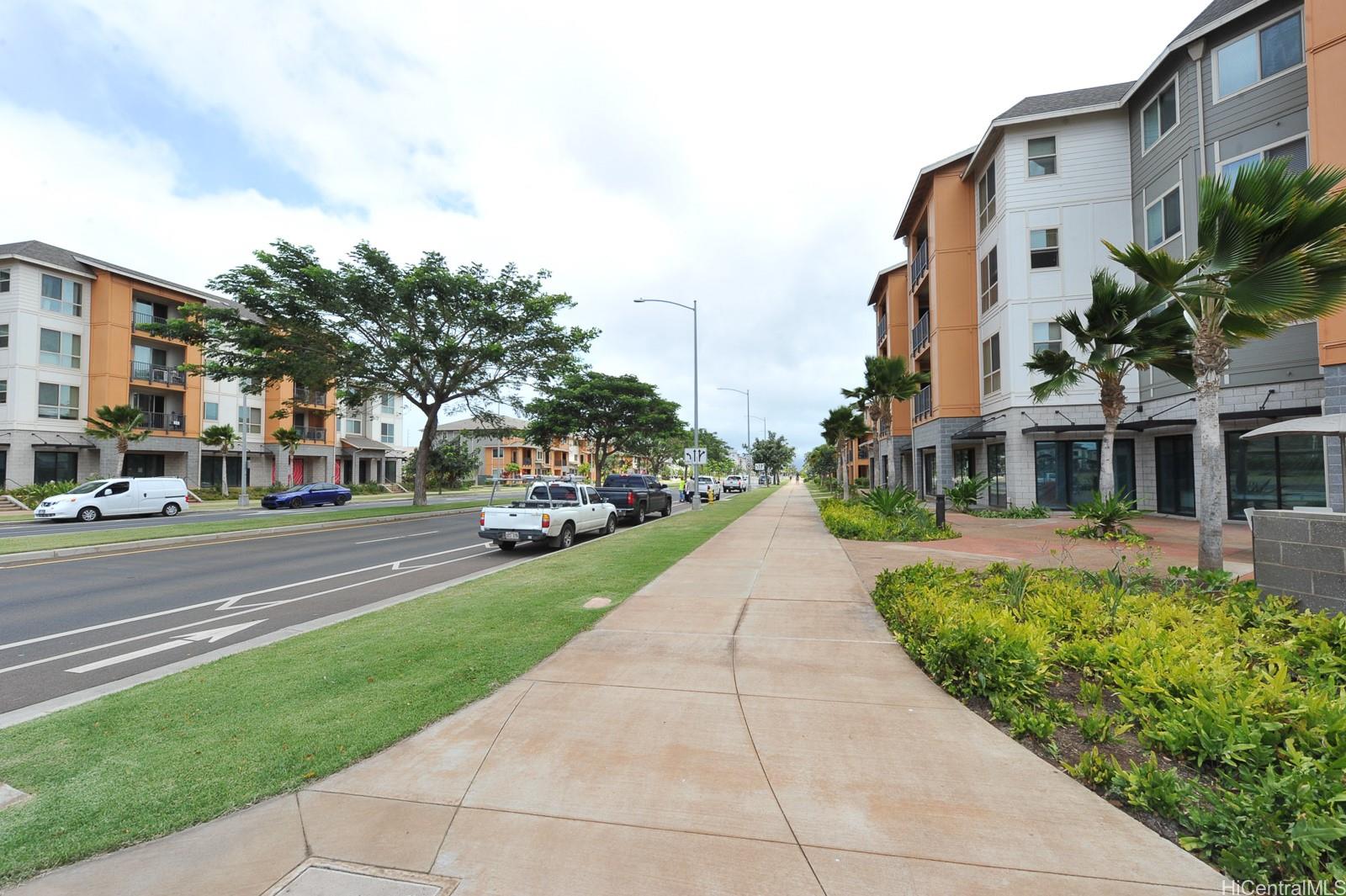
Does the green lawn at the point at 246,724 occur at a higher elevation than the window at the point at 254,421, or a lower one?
lower

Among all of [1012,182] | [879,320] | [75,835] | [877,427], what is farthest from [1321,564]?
[879,320]

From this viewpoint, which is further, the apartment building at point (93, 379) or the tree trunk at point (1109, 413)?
the apartment building at point (93, 379)

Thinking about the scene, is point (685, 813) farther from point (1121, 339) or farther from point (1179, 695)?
point (1121, 339)

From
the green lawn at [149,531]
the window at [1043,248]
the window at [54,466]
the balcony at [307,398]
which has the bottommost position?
the green lawn at [149,531]

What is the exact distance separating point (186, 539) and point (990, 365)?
2753 centimetres

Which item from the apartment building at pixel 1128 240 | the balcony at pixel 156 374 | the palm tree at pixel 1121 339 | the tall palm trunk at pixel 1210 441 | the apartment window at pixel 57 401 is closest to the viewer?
the tall palm trunk at pixel 1210 441

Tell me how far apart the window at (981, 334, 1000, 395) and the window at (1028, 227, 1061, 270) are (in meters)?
2.75

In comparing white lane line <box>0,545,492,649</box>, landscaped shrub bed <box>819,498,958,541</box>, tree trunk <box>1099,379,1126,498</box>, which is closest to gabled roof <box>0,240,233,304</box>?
white lane line <box>0,545,492,649</box>

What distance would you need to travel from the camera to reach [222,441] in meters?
38.8

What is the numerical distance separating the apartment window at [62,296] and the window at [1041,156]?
49537mm

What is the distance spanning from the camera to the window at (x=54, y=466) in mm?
32156

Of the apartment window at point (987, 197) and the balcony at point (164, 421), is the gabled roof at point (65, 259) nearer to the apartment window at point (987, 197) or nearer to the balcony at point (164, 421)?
the balcony at point (164, 421)

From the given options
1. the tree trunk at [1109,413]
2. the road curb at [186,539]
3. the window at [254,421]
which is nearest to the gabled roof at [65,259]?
the window at [254,421]

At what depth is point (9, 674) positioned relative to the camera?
18.9ft
